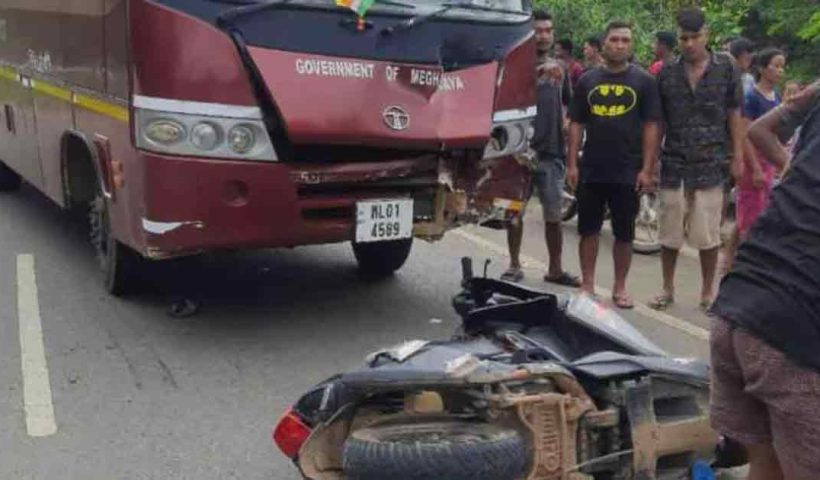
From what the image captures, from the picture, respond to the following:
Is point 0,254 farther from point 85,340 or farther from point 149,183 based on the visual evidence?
point 149,183

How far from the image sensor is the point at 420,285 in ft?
24.7

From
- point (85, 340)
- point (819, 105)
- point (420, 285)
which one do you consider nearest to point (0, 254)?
point (85, 340)

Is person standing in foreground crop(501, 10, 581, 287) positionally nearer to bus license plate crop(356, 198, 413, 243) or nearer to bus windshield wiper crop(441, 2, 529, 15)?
bus windshield wiper crop(441, 2, 529, 15)

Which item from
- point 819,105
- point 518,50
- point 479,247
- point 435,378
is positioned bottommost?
point 479,247

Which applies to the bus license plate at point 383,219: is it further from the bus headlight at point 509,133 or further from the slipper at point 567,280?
the slipper at point 567,280

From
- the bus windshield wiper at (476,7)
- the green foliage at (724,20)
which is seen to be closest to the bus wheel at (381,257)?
the bus windshield wiper at (476,7)

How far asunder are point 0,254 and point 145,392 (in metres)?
3.44

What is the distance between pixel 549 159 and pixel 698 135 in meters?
1.17

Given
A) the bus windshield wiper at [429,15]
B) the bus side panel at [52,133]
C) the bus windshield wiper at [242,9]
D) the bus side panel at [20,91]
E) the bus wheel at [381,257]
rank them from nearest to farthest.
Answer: the bus windshield wiper at [242,9], the bus windshield wiper at [429,15], the bus side panel at [52,133], the bus wheel at [381,257], the bus side panel at [20,91]

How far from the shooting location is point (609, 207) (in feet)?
23.7

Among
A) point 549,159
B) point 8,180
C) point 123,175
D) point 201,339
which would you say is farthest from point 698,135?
point 8,180

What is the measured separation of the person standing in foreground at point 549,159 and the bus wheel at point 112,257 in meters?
2.39

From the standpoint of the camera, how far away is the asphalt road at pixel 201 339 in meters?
4.67

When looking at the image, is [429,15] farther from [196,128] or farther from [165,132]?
[165,132]
